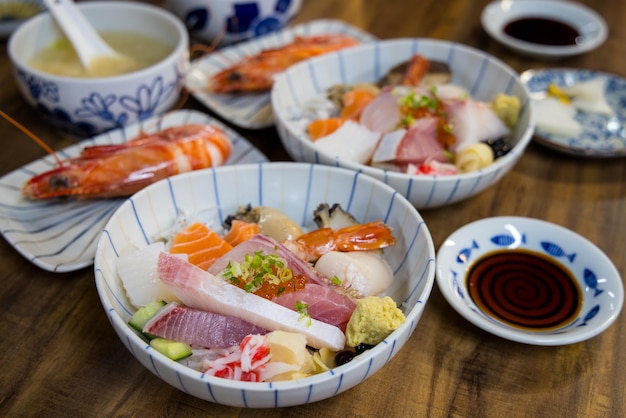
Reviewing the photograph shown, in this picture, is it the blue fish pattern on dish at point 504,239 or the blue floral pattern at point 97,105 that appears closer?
the blue fish pattern on dish at point 504,239

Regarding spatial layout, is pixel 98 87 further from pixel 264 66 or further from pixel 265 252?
pixel 265 252

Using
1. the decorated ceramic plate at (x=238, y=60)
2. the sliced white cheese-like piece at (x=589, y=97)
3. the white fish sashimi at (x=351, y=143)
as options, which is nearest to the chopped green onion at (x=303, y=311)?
the white fish sashimi at (x=351, y=143)

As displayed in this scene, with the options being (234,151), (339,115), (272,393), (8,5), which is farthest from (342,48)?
(272,393)

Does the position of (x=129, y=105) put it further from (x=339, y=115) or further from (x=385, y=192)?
(x=385, y=192)

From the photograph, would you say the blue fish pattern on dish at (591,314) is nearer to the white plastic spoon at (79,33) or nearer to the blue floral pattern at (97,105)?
the blue floral pattern at (97,105)

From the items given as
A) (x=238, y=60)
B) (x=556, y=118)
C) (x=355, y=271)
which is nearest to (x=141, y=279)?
(x=355, y=271)
